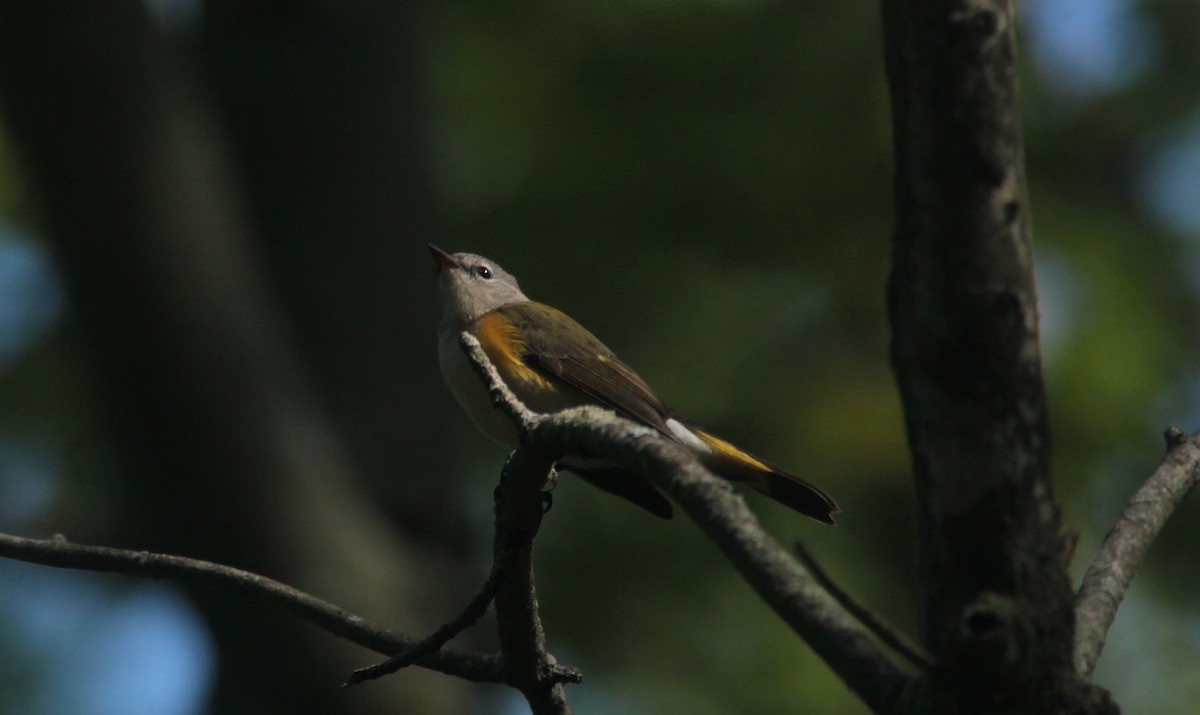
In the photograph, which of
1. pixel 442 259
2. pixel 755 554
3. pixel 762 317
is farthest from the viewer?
pixel 762 317

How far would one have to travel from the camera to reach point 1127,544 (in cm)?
209

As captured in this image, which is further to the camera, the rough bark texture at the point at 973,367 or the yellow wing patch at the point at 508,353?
the yellow wing patch at the point at 508,353

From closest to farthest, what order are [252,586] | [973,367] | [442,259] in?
[973,367] → [252,586] → [442,259]

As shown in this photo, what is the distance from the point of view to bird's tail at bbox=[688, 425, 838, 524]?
3.72 meters

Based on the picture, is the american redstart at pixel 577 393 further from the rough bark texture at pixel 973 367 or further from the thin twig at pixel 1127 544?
the rough bark texture at pixel 973 367

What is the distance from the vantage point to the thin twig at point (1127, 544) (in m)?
1.83

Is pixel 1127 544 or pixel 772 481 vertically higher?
pixel 772 481

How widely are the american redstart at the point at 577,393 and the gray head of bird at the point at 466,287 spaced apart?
24 centimetres

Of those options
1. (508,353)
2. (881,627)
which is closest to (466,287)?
(508,353)

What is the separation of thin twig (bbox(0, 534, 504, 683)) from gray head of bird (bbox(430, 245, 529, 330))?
2.80 meters

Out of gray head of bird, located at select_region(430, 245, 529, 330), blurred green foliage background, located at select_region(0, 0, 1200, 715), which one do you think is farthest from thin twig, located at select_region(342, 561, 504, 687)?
blurred green foliage background, located at select_region(0, 0, 1200, 715)

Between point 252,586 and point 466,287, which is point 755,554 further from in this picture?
point 466,287

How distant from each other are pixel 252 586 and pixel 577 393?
2175 millimetres

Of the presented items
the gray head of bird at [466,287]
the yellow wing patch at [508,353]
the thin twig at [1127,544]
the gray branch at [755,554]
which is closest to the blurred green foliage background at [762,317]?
the gray head of bird at [466,287]
